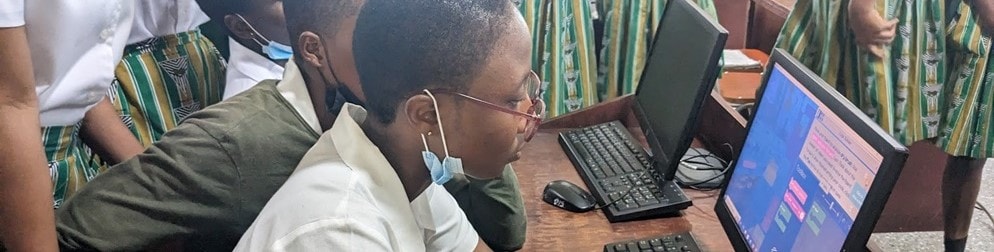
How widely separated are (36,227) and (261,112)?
0.31 meters

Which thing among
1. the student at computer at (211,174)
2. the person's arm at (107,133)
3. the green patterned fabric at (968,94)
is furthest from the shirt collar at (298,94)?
the green patterned fabric at (968,94)

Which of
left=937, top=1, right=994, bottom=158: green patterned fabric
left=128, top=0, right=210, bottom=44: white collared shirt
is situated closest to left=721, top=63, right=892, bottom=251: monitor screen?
left=128, top=0, right=210, bottom=44: white collared shirt

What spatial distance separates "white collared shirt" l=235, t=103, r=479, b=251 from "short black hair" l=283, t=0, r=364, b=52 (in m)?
0.18

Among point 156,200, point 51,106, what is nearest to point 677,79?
point 156,200

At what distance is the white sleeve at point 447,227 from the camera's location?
4.02 feet

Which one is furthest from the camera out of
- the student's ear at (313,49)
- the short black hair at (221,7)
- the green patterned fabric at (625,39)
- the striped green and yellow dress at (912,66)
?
the green patterned fabric at (625,39)

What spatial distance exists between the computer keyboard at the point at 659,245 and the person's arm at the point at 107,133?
829mm

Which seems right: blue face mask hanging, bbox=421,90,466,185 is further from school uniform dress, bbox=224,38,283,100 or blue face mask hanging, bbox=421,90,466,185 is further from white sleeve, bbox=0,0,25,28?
school uniform dress, bbox=224,38,283,100

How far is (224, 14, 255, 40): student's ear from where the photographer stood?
4.76ft

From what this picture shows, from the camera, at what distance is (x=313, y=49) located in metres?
1.19

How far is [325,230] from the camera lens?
85 cm

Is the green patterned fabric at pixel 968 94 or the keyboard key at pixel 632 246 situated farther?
the green patterned fabric at pixel 968 94

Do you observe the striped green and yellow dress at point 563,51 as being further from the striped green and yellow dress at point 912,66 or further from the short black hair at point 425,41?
the short black hair at point 425,41

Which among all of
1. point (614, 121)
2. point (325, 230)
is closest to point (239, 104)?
point (325, 230)
